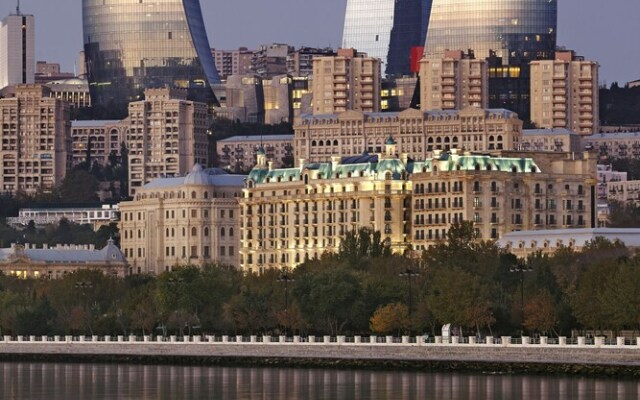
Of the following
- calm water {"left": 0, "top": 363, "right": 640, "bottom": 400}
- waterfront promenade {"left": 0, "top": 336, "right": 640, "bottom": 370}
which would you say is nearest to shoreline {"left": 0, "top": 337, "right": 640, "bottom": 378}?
waterfront promenade {"left": 0, "top": 336, "right": 640, "bottom": 370}

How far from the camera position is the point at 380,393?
166m

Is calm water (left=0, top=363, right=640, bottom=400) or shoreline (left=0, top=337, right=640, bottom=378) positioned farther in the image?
shoreline (left=0, top=337, right=640, bottom=378)

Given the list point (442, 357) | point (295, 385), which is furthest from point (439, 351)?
point (295, 385)

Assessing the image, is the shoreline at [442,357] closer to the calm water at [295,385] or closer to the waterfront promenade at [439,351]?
the waterfront promenade at [439,351]

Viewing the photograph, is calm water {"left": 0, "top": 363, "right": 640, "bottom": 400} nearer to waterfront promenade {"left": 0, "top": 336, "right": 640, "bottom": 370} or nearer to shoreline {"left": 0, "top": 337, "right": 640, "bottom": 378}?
shoreline {"left": 0, "top": 337, "right": 640, "bottom": 378}

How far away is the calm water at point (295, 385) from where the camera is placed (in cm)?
16412

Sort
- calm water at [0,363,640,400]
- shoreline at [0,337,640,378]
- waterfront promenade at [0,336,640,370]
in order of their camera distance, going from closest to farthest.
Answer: calm water at [0,363,640,400] → shoreline at [0,337,640,378] → waterfront promenade at [0,336,640,370]

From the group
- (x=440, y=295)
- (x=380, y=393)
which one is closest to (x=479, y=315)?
(x=440, y=295)

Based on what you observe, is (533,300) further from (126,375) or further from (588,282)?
(126,375)

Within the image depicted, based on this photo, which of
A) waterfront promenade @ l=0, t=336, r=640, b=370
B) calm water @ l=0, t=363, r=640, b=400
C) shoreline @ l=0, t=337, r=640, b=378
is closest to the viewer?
calm water @ l=0, t=363, r=640, b=400

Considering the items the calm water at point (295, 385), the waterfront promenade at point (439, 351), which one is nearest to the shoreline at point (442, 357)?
the waterfront promenade at point (439, 351)

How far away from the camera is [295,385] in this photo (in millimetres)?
174000

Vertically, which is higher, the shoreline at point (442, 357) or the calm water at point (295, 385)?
the shoreline at point (442, 357)

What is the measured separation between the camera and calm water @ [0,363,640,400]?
164m
